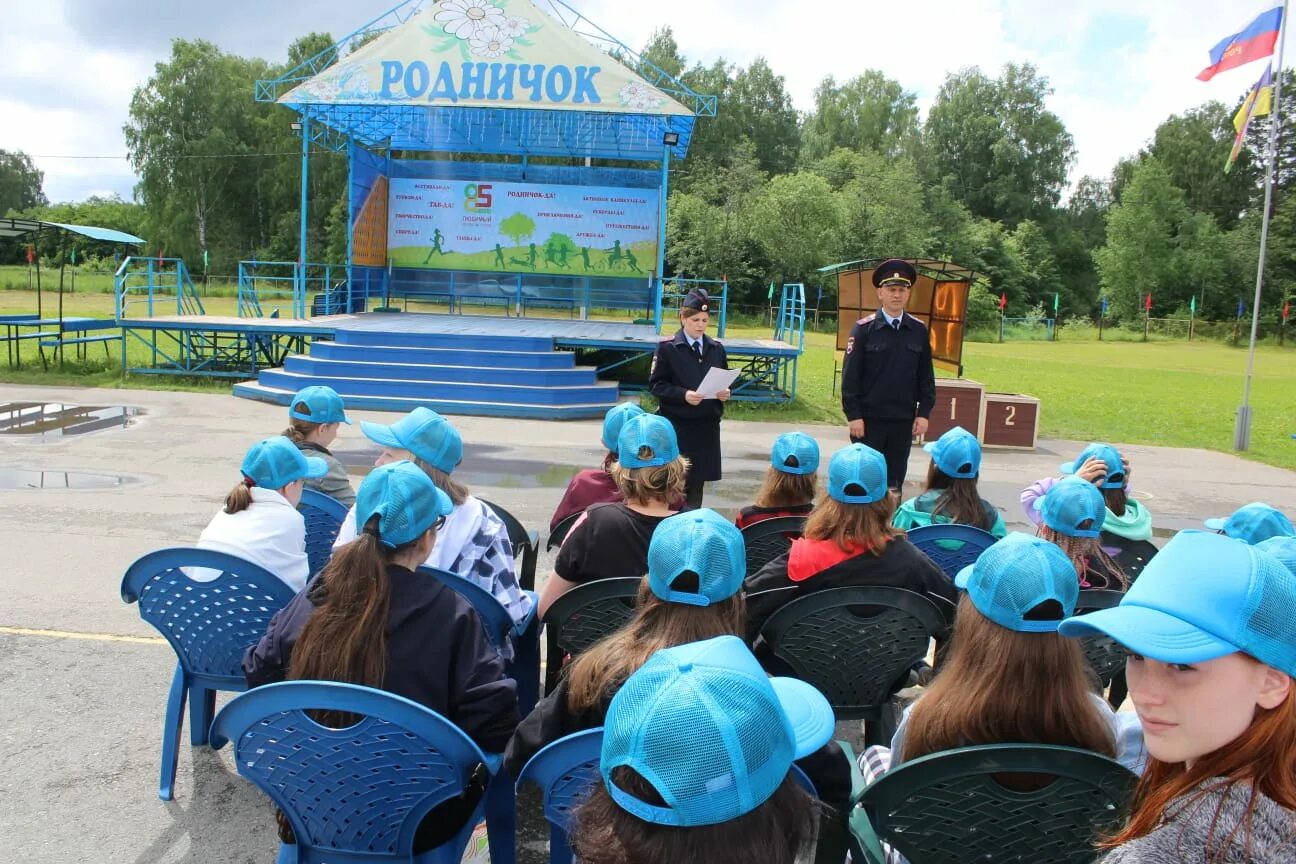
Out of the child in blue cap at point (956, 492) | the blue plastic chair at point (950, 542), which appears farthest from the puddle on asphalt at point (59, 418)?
the blue plastic chair at point (950, 542)

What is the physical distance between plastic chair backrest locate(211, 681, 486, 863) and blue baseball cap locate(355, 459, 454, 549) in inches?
17.0

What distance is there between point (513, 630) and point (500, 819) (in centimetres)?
76

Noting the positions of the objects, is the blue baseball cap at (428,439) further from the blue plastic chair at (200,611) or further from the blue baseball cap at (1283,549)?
the blue baseball cap at (1283,549)

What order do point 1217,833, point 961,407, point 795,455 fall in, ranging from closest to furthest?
point 1217,833 → point 795,455 → point 961,407

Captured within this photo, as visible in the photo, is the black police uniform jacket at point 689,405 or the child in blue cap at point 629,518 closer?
the child in blue cap at point 629,518

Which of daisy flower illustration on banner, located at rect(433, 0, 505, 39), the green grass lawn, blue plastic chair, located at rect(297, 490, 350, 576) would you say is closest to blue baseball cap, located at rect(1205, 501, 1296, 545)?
blue plastic chair, located at rect(297, 490, 350, 576)

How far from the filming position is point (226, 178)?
52281mm

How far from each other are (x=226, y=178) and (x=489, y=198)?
3964cm

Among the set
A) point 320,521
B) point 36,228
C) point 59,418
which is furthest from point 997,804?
point 36,228

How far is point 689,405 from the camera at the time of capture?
19.9ft

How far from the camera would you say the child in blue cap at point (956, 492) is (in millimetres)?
4113

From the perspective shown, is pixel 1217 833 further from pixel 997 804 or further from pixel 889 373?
pixel 889 373

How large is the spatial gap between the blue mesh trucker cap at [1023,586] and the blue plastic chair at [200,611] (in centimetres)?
217

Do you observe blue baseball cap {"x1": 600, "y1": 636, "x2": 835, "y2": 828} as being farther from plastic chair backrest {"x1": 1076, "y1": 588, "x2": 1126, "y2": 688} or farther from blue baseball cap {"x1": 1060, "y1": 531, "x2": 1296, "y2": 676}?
plastic chair backrest {"x1": 1076, "y1": 588, "x2": 1126, "y2": 688}
